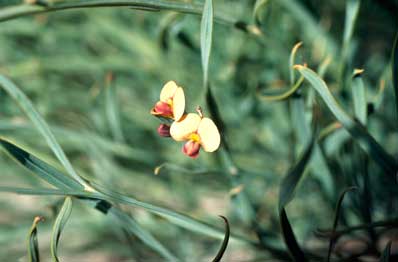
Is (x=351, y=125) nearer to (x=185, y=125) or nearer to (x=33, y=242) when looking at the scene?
(x=185, y=125)

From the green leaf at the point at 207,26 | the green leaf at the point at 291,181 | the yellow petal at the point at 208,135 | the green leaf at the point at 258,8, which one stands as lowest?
the green leaf at the point at 291,181

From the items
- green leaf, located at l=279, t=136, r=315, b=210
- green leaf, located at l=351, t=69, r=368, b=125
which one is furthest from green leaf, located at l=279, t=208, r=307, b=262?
green leaf, located at l=351, t=69, r=368, b=125

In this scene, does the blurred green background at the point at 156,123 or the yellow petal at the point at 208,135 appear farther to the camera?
the blurred green background at the point at 156,123

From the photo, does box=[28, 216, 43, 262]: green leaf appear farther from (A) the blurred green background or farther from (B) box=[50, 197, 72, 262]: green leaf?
(A) the blurred green background

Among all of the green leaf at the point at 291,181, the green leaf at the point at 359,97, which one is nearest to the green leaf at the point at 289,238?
the green leaf at the point at 291,181

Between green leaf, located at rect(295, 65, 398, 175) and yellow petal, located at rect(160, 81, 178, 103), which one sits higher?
yellow petal, located at rect(160, 81, 178, 103)

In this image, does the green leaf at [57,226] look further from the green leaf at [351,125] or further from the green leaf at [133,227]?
the green leaf at [351,125]

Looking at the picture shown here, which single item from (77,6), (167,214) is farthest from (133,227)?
(77,6)

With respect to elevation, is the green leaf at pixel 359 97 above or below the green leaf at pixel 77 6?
below
